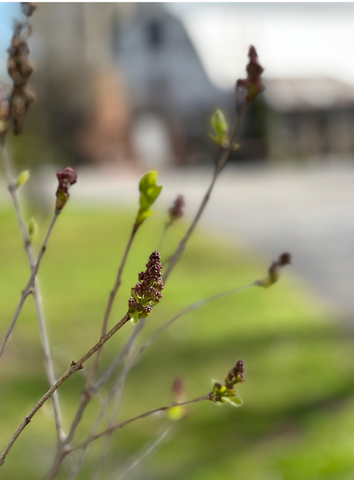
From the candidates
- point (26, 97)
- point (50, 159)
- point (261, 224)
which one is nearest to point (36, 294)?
point (26, 97)

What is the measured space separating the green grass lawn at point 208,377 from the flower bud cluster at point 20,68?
69 cm

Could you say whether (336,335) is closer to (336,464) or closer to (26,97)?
(336,464)

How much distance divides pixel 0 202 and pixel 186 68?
44.9ft

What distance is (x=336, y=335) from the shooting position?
538 centimetres

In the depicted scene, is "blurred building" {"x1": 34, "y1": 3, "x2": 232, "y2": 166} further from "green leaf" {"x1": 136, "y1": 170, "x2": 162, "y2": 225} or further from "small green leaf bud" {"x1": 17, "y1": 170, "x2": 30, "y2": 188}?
"green leaf" {"x1": 136, "y1": 170, "x2": 162, "y2": 225}

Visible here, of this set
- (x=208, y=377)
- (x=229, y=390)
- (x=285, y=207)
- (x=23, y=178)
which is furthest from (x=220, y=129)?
(x=285, y=207)

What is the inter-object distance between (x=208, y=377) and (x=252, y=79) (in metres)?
3.66

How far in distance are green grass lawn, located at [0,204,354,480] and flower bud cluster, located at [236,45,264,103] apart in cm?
Answer: 85

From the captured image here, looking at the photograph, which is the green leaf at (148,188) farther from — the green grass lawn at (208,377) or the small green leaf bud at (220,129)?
the green grass lawn at (208,377)

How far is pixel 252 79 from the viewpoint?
3.62ft

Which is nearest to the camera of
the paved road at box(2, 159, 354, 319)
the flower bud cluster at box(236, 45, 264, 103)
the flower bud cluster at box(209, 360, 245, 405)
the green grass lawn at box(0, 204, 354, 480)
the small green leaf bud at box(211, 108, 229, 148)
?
the flower bud cluster at box(209, 360, 245, 405)

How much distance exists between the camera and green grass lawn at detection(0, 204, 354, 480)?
3.40 m

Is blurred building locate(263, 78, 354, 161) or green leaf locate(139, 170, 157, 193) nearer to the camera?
green leaf locate(139, 170, 157, 193)

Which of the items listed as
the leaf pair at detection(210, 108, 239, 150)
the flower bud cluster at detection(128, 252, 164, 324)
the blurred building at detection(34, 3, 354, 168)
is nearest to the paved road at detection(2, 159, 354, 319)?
the blurred building at detection(34, 3, 354, 168)
